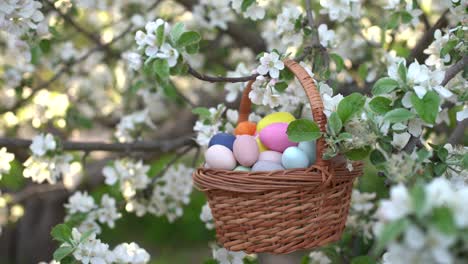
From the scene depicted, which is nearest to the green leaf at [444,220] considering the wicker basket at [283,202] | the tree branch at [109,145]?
the wicker basket at [283,202]

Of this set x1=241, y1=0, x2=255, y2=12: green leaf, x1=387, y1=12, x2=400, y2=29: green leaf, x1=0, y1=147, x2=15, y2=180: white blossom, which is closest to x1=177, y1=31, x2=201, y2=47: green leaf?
x1=241, y1=0, x2=255, y2=12: green leaf

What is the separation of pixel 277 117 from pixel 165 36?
0.40 m

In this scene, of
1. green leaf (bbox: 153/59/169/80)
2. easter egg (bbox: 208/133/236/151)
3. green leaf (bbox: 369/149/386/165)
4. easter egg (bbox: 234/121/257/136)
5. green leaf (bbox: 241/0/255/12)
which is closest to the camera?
green leaf (bbox: 369/149/386/165)

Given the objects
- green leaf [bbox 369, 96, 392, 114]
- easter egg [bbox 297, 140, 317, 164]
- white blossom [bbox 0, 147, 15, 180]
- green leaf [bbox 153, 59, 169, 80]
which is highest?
green leaf [bbox 369, 96, 392, 114]

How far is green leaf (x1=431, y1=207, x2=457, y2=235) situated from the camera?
0.98 metres

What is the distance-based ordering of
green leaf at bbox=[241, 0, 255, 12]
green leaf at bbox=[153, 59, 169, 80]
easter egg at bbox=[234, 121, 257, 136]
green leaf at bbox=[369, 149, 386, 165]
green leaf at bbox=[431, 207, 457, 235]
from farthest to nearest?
green leaf at bbox=[241, 0, 255, 12] < easter egg at bbox=[234, 121, 257, 136] < green leaf at bbox=[153, 59, 169, 80] < green leaf at bbox=[369, 149, 386, 165] < green leaf at bbox=[431, 207, 457, 235]

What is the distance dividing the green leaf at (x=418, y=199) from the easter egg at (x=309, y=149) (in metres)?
0.61

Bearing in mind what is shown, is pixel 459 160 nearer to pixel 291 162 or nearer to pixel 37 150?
pixel 291 162

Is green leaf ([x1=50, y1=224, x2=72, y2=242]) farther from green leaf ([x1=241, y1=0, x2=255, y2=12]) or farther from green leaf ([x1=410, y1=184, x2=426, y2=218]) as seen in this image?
green leaf ([x1=410, y1=184, x2=426, y2=218])

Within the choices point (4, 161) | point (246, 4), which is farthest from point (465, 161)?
point (4, 161)

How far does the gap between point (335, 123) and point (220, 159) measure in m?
0.34

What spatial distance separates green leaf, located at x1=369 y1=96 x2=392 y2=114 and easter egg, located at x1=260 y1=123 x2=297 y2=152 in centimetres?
28

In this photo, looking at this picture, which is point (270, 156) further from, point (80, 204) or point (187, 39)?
point (80, 204)

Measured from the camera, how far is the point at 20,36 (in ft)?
6.88
